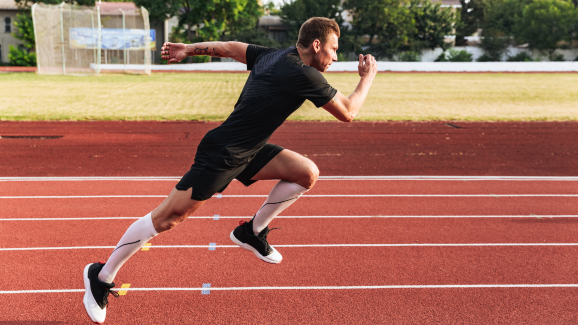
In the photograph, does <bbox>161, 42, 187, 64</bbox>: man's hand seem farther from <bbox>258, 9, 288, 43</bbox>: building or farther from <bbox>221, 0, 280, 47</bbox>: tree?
<bbox>258, 9, 288, 43</bbox>: building

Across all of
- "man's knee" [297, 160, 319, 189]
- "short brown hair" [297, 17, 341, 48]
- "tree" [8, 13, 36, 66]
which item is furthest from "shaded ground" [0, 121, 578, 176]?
"tree" [8, 13, 36, 66]

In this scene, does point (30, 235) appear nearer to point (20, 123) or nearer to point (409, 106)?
point (20, 123)

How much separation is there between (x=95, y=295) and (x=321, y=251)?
2.12 m

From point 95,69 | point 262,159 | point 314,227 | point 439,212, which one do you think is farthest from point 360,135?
point 95,69

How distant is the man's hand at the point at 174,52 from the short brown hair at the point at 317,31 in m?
1.04

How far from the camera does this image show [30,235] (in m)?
5.09

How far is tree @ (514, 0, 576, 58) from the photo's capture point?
5866cm

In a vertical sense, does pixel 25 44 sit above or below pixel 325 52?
below

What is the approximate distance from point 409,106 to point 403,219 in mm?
13305

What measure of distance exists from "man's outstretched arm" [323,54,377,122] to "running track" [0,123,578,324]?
4.51 ft

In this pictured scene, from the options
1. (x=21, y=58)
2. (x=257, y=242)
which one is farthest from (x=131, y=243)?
(x=21, y=58)

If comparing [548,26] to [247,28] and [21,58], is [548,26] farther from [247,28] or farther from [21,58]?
[21,58]

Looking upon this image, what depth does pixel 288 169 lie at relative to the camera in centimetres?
377

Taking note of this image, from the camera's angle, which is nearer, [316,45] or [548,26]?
[316,45]
